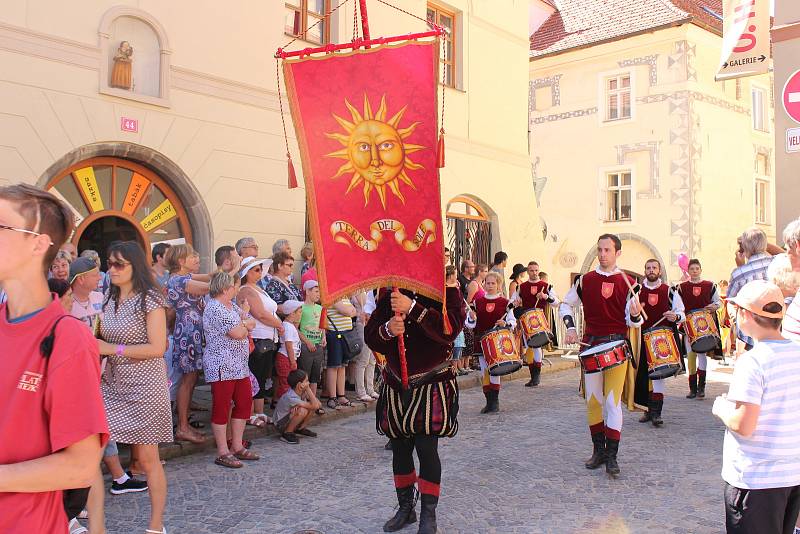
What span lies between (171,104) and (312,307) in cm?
377

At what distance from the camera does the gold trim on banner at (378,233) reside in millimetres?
4328

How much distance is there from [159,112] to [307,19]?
10.6 feet

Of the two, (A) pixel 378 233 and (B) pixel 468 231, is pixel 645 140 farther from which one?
(A) pixel 378 233

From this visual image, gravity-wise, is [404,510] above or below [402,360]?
below

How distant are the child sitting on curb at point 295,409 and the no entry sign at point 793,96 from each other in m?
5.64

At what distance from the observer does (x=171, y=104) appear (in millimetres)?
9125

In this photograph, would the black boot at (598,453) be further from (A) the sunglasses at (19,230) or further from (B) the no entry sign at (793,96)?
(A) the sunglasses at (19,230)

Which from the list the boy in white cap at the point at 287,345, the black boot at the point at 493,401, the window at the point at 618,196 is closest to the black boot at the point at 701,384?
the black boot at the point at 493,401

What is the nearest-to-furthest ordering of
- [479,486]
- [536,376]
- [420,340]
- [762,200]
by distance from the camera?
1. [420,340]
2. [479,486]
3. [536,376]
4. [762,200]

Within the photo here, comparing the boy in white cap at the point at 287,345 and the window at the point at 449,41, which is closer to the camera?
the boy in white cap at the point at 287,345

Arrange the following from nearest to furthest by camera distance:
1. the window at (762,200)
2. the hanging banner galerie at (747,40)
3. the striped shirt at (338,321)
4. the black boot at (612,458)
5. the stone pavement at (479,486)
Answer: the stone pavement at (479,486) < the black boot at (612,458) < the striped shirt at (338,321) < the hanging banner galerie at (747,40) < the window at (762,200)

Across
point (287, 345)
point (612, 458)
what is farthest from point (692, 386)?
point (287, 345)

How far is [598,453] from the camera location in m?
5.89

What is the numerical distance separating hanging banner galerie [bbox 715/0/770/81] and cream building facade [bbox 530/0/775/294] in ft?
44.4
